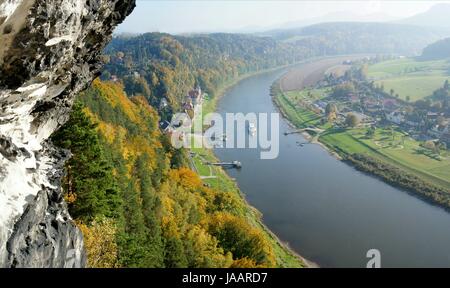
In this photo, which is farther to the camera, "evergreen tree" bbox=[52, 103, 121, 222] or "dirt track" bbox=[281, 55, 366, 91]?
"dirt track" bbox=[281, 55, 366, 91]

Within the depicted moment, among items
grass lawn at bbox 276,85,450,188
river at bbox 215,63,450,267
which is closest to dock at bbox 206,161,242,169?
river at bbox 215,63,450,267

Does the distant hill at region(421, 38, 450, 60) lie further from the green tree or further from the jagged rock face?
the jagged rock face

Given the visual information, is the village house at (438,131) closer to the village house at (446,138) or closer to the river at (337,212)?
the village house at (446,138)

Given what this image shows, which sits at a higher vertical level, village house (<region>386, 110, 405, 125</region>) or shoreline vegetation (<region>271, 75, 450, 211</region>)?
village house (<region>386, 110, 405, 125</region>)

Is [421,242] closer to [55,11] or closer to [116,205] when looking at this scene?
[116,205]

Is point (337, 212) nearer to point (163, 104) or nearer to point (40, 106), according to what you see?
point (40, 106)

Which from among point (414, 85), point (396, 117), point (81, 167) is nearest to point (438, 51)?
point (414, 85)

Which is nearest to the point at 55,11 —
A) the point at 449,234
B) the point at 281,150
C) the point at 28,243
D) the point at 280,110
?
the point at 28,243
